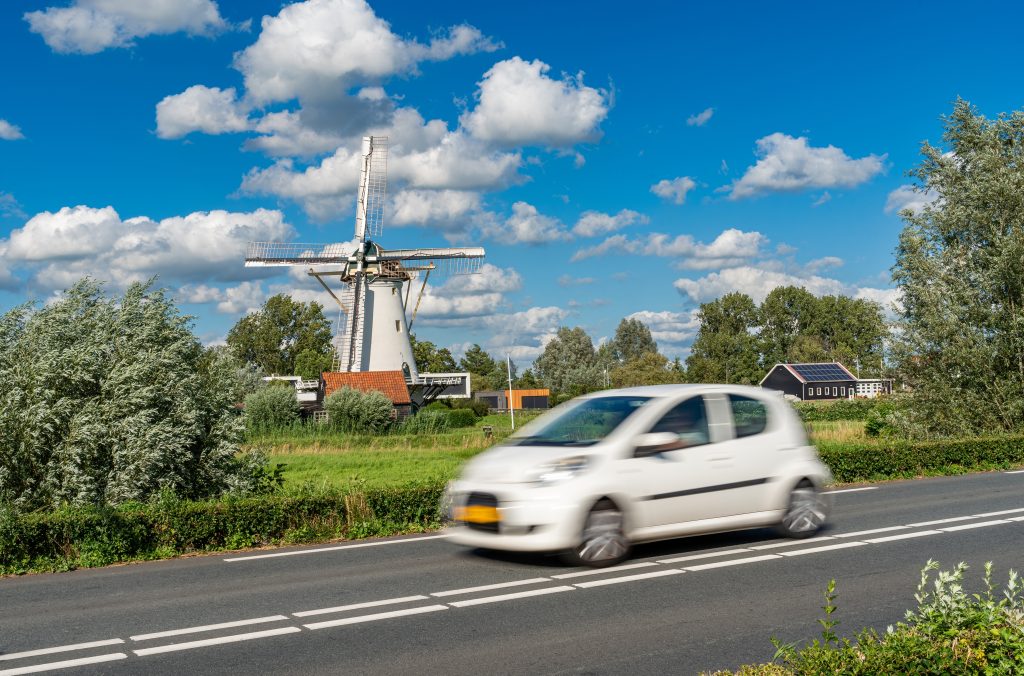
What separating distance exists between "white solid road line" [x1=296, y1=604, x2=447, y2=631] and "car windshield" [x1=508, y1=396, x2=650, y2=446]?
2.47 m

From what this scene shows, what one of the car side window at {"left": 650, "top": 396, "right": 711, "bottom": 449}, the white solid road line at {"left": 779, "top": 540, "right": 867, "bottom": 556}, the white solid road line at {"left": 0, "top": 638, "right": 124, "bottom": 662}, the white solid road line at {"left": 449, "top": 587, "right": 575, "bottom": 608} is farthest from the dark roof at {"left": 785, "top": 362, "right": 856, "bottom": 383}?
the white solid road line at {"left": 0, "top": 638, "right": 124, "bottom": 662}

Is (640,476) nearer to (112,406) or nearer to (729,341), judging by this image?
(112,406)

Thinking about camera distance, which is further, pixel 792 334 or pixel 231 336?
pixel 792 334

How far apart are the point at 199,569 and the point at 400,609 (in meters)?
3.14

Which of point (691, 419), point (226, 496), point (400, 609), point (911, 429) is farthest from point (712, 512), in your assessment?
point (911, 429)

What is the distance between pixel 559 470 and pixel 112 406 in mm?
7175

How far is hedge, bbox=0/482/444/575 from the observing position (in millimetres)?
9953

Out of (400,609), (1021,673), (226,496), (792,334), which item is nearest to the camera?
(1021,673)

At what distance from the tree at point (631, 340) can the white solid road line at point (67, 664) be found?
159 m

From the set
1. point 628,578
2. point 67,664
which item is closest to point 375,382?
point 628,578

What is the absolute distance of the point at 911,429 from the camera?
2941 cm

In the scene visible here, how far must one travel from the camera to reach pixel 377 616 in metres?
7.49

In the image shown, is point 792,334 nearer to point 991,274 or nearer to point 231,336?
point 231,336

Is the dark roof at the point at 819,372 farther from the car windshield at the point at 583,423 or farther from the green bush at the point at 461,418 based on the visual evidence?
the car windshield at the point at 583,423
